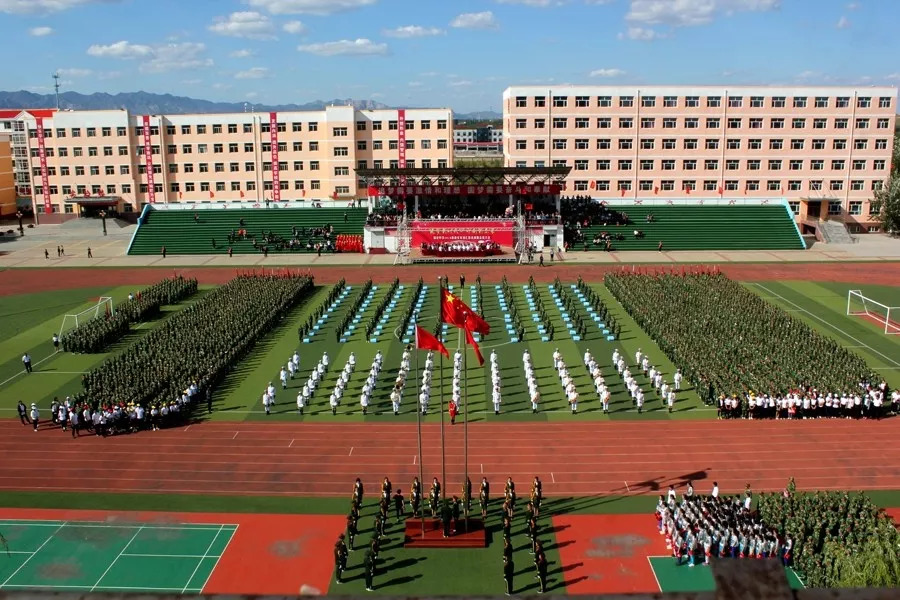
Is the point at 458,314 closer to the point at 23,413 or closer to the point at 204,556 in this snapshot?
the point at 204,556

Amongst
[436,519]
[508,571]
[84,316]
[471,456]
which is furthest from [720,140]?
[508,571]

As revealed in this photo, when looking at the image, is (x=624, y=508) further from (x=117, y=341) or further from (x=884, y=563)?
(x=117, y=341)

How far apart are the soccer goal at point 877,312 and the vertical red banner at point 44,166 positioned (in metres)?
76.1

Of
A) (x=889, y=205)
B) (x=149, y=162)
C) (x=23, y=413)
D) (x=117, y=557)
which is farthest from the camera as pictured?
(x=149, y=162)

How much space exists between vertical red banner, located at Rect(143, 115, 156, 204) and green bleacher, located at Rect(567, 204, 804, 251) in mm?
45137

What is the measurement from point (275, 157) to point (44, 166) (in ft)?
79.3

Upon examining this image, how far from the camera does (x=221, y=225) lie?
7094 centimetres

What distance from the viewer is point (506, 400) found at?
3067 cm

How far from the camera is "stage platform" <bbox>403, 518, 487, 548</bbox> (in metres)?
20.2

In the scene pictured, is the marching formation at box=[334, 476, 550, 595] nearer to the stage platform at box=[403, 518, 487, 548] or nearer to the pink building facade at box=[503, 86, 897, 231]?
the stage platform at box=[403, 518, 487, 548]

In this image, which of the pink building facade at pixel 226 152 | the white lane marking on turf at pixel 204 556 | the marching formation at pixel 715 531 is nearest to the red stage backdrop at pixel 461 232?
the pink building facade at pixel 226 152

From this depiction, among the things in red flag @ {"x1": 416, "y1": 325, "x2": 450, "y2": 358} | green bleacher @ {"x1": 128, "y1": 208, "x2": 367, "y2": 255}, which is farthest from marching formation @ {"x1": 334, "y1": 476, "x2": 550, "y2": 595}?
green bleacher @ {"x1": 128, "y1": 208, "x2": 367, "y2": 255}

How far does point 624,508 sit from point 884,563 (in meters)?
7.20

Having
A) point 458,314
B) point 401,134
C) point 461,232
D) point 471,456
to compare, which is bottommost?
point 471,456
